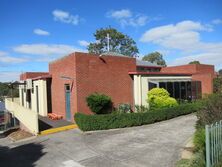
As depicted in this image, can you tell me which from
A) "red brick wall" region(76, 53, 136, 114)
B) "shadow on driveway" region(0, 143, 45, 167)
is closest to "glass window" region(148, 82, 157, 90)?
"red brick wall" region(76, 53, 136, 114)

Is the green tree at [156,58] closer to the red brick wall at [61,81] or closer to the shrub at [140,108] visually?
the red brick wall at [61,81]

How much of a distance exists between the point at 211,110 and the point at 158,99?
8.67 m

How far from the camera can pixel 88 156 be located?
10562 millimetres

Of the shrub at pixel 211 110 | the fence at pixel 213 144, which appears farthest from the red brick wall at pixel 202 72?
the fence at pixel 213 144

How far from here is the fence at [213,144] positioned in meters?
6.76

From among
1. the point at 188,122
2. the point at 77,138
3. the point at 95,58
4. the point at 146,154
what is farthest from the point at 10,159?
the point at 188,122

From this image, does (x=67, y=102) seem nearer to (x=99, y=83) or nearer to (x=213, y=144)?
(x=99, y=83)

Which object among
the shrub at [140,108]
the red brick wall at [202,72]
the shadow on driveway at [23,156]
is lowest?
the shadow on driveway at [23,156]

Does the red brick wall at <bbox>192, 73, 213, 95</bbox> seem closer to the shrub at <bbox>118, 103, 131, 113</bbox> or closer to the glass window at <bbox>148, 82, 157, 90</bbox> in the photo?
the glass window at <bbox>148, 82, 157, 90</bbox>

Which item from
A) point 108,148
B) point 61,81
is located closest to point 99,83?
point 61,81

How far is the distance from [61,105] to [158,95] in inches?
285

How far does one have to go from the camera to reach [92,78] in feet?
58.6

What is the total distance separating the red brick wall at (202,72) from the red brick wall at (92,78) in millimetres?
7979

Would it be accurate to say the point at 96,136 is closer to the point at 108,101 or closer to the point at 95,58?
the point at 108,101
